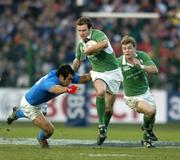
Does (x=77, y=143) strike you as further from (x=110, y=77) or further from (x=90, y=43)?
(x=90, y=43)

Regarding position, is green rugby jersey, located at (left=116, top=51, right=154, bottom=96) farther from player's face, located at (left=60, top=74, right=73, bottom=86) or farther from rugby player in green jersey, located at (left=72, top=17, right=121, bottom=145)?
player's face, located at (left=60, top=74, right=73, bottom=86)

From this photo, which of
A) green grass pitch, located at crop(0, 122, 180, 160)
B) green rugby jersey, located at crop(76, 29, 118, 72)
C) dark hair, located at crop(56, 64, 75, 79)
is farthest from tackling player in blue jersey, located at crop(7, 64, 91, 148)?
green rugby jersey, located at crop(76, 29, 118, 72)

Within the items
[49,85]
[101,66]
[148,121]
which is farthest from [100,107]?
[49,85]

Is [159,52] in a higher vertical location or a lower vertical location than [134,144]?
higher

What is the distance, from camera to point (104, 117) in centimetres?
1559

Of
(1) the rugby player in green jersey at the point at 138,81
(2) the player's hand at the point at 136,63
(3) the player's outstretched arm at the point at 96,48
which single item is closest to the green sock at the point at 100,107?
(1) the rugby player in green jersey at the point at 138,81

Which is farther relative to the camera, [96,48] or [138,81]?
[138,81]

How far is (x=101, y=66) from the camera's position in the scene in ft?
51.4

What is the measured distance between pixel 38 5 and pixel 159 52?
19.0 ft

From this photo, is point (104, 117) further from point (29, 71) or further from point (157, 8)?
point (157, 8)

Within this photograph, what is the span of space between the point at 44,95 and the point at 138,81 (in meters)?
2.10

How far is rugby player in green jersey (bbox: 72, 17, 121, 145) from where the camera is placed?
1519 centimetres

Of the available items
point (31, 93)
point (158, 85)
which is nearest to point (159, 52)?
point (158, 85)

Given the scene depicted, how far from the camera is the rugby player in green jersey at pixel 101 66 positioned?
15.2 m
